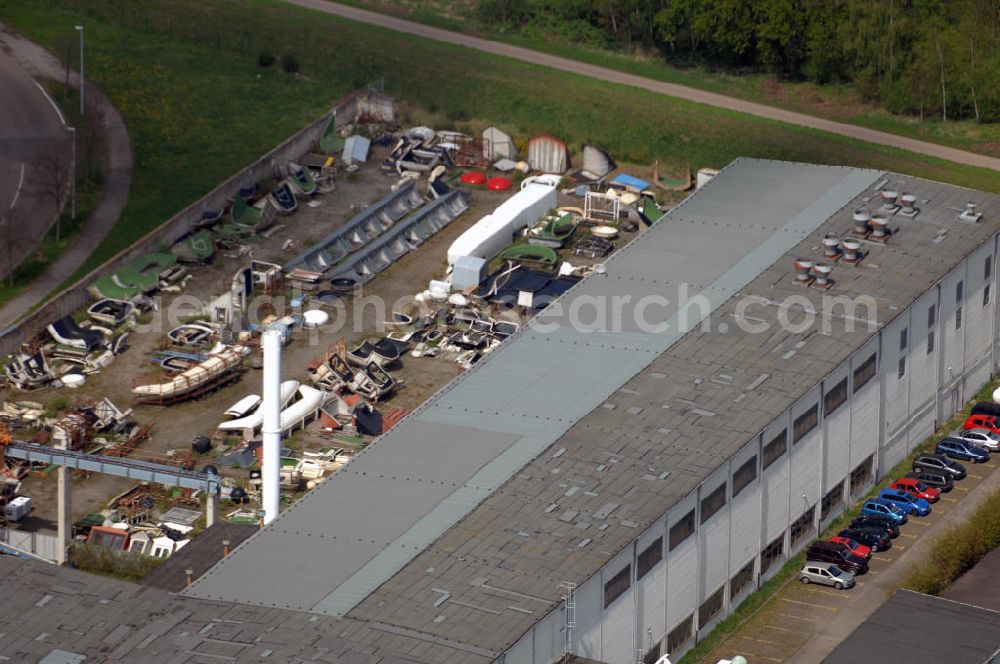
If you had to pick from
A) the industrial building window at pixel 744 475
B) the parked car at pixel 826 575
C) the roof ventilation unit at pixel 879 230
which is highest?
the roof ventilation unit at pixel 879 230

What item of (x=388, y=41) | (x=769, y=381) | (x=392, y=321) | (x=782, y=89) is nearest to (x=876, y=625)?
(x=769, y=381)

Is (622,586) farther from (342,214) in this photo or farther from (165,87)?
(165,87)

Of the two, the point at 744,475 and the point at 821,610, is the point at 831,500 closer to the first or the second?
the point at 821,610

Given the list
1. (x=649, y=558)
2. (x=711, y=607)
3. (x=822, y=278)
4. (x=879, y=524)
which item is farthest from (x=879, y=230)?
(x=649, y=558)

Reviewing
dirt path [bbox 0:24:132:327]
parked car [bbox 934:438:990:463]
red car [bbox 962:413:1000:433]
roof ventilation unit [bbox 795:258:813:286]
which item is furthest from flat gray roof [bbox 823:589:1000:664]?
dirt path [bbox 0:24:132:327]

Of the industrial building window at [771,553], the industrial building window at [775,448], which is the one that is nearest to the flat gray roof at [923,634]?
the industrial building window at [771,553]

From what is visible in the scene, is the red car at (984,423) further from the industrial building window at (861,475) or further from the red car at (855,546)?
the red car at (855,546)

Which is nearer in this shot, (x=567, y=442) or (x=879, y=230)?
(x=567, y=442)
